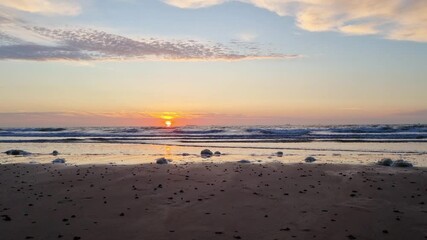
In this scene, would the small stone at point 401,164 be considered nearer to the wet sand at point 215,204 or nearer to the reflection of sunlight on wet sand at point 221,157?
the wet sand at point 215,204

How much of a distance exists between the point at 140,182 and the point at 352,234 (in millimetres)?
7871

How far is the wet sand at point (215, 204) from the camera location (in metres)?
7.83

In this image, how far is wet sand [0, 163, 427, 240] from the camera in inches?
308

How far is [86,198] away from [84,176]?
405cm

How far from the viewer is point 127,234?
7.64 m

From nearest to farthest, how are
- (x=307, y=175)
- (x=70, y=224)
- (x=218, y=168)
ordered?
(x=70, y=224) < (x=307, y=175) < (x=218, y=168)

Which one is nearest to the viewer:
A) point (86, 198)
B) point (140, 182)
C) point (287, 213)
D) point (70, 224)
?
point (70, 224)

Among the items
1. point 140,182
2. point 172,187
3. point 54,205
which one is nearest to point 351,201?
point 172,187

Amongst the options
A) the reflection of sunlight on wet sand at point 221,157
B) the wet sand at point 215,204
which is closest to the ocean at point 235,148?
the reflection of sunlight on wet sand at point 221,157

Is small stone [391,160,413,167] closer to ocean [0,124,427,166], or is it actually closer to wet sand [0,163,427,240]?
wet sand [0,163,427,240]

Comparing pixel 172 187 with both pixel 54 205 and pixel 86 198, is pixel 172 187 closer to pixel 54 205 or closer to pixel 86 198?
pixel 86 198

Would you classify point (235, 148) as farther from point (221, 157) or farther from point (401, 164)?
point (401, 164)

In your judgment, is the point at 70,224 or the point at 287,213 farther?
the point at 287,213

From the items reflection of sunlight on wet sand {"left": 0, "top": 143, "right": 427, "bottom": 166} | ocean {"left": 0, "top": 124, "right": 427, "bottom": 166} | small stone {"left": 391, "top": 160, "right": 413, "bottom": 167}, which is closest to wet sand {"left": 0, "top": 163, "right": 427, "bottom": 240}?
small stone {"left": 391, "top": 160, "right": 413, "bottom": 167}
